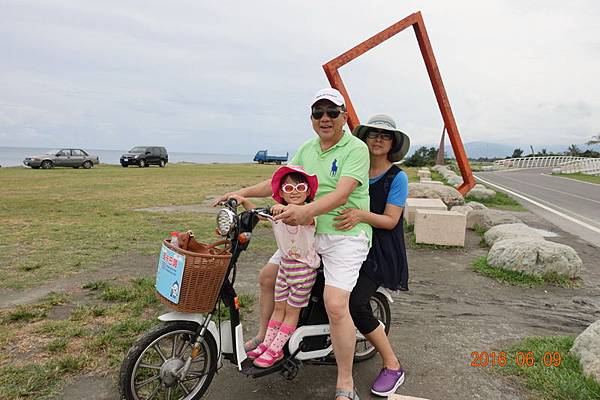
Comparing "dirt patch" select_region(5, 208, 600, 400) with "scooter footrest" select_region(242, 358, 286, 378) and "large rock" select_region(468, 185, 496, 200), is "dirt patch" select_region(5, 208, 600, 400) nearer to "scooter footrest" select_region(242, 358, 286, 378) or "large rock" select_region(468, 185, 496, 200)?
"scooter footrest" select_region(242, 358, 286, 378)

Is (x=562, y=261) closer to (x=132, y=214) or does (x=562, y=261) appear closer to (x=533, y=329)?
(x=533, y=329)

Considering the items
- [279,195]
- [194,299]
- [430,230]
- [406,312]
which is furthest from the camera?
[430,230]

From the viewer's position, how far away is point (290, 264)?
9.09ft

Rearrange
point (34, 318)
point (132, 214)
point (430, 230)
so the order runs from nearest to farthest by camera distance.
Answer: point (34, 318)
point (430, 230)
point (132, 214)

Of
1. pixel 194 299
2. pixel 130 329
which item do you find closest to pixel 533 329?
pixel 194 299

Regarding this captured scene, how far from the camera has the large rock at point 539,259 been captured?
5480 millimetres

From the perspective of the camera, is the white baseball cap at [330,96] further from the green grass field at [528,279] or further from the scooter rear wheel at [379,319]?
the green grass field at [528,279]

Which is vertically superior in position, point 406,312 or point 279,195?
point 279,195

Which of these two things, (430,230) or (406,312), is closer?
(406,312)

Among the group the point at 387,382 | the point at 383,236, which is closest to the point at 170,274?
the point at 383,236

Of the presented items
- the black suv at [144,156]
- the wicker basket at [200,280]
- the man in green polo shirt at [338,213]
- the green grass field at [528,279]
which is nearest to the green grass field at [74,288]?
the wicker basket at [200,280]

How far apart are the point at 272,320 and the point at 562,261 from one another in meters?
4.34

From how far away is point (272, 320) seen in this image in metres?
2.90
